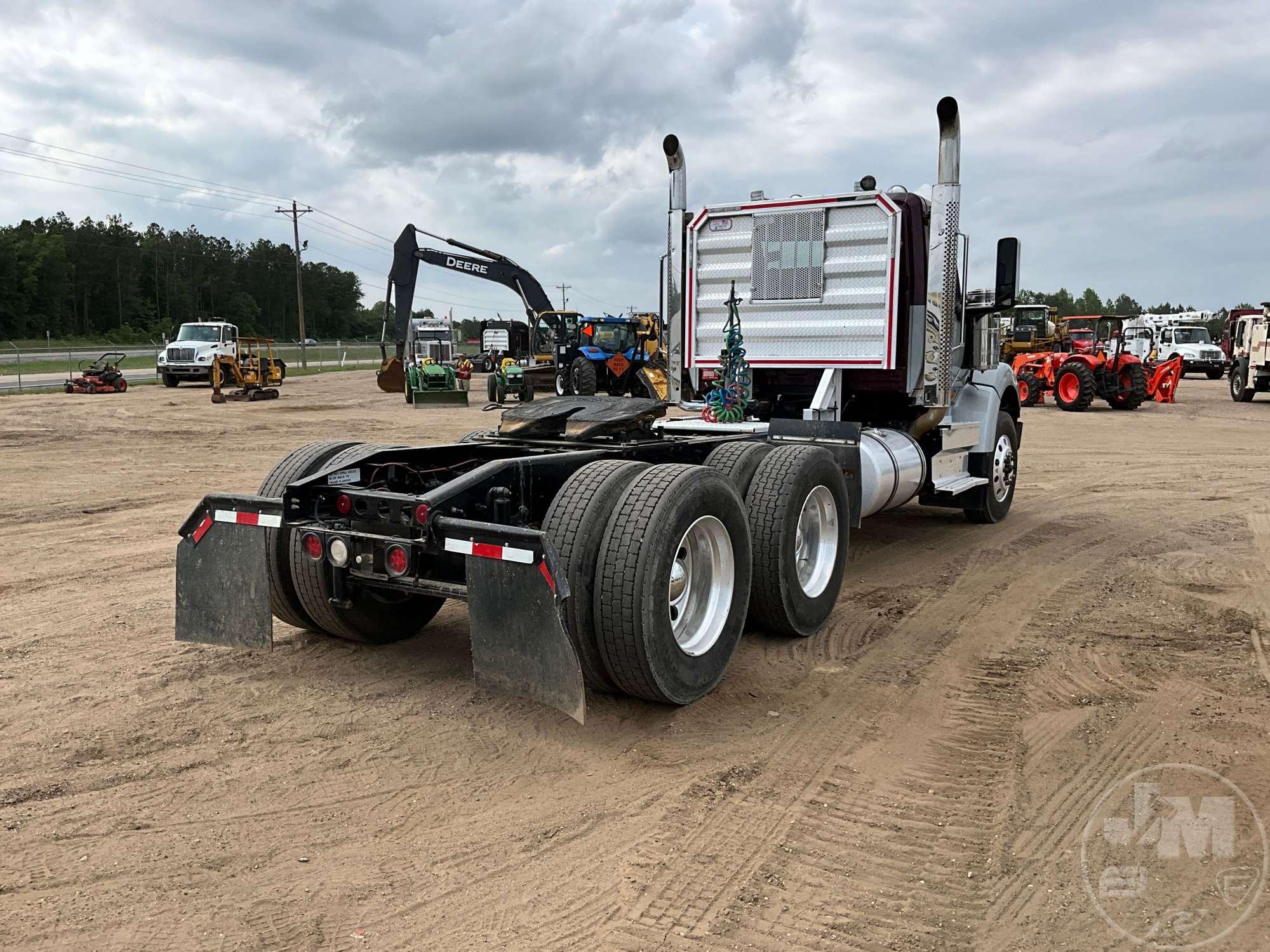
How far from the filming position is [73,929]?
2832mm

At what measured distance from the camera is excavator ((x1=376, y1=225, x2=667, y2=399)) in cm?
2498

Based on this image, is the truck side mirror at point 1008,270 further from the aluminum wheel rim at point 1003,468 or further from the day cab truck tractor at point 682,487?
the aluminum wheel rim at point 1003,468

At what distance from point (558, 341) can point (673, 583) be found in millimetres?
22657

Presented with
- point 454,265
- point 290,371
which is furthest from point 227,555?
point 290,371

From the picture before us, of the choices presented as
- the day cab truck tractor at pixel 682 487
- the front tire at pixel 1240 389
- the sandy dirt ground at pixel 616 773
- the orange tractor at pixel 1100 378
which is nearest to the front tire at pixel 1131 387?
the orange tractor at pixel 1100 378

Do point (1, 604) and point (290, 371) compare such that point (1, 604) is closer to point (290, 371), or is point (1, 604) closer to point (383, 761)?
point (383, 761)

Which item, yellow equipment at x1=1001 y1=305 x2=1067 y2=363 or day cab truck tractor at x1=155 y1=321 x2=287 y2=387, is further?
→ day cab truck tractor at x1=155 y1=321 x2=287 y2=387

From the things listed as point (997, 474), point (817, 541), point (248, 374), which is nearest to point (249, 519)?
point (817, 541)

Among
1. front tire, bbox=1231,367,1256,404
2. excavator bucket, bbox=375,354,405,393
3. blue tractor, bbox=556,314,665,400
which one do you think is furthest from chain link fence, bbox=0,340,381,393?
front tire, bbox=1231,367,1256,404

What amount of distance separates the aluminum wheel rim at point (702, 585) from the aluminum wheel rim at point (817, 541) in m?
1.11

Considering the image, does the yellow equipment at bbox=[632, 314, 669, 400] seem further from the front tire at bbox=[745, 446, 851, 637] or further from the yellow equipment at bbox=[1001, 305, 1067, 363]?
the front tire at bbox=[745, 446, 851, 637]

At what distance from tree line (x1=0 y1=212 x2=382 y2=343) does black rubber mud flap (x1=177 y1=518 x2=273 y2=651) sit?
279 ft

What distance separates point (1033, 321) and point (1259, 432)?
1243 centimetres

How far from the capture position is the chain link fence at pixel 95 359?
3362 centimetres
